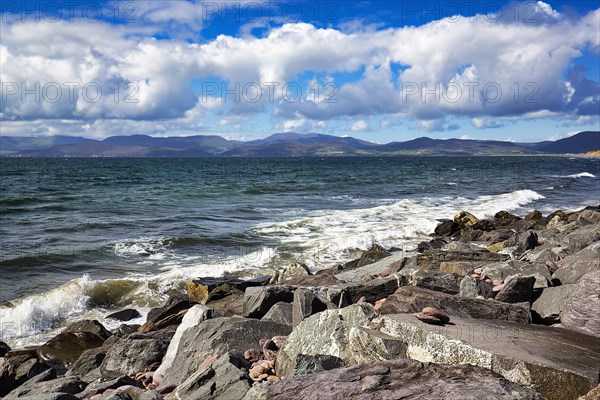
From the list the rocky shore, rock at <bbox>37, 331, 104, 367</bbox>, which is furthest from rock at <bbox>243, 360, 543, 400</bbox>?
rock at <bbox>37, 331, 104, 367</bbox>

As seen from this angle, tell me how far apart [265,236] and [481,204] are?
1906 cm

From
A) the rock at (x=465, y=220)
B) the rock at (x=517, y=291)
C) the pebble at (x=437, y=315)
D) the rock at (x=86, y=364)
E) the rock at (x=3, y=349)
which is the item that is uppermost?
the pebble at (x=437, y=315)

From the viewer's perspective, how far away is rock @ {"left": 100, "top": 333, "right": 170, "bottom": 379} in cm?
746

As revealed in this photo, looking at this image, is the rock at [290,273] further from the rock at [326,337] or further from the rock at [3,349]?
the rock at [326,337]

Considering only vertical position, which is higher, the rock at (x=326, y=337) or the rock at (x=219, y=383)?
the rock at (x=326, y=337)

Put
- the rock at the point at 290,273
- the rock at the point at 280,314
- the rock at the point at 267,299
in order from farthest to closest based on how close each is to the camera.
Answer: the rock at the point at 290,273 < the rock at the point at 267,299 < the rock at the point at 280,314

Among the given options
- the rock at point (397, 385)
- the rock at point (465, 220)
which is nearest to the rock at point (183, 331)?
the rock at point (397, 385)

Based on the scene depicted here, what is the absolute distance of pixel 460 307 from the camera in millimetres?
6594

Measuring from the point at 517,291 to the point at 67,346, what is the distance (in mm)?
8036

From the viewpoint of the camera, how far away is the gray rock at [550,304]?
6.98 metres

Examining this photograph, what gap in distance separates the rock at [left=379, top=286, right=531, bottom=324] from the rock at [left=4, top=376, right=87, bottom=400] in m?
3.93

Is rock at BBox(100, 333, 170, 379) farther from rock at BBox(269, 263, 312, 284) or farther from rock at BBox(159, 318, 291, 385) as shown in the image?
rock at BBox(269, 263, 312, 284)

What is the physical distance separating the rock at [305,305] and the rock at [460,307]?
1.02 meters

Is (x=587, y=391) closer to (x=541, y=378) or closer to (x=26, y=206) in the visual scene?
(x=541, y=378)
